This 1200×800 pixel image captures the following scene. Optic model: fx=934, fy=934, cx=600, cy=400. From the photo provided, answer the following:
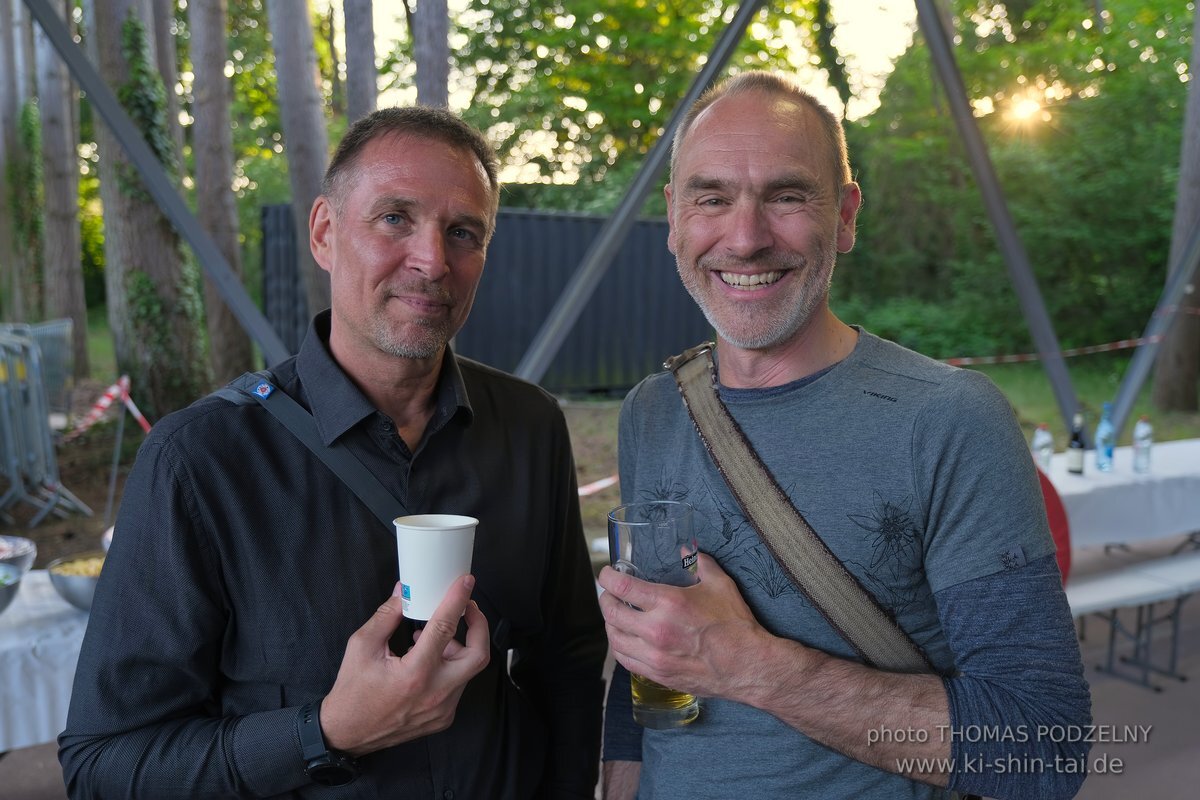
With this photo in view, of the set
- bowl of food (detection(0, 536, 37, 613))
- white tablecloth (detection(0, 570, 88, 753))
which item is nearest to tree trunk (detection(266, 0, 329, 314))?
bowl of food (detection(0, 536, 37, 613))

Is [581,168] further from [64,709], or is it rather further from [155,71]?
[64,709]

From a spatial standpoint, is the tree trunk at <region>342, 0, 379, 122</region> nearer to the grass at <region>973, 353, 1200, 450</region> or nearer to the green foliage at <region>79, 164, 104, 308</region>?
the grass at <region>973, 353, 1200, 450</region>

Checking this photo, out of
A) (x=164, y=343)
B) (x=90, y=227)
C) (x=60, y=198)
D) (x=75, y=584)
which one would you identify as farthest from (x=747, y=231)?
(x=90, y=227)

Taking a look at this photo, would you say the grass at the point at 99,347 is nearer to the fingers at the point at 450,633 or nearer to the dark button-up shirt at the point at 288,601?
the dark button-up shirt at the point at 288,601

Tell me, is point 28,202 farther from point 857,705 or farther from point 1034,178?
point 857,705

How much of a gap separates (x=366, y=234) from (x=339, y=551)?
57cm

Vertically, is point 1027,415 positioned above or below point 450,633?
below

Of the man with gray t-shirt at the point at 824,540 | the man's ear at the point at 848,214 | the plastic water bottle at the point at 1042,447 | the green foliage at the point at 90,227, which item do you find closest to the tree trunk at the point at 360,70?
the man with gray t-shirt at the point at 824,540

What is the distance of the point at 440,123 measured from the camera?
1731 millimetres

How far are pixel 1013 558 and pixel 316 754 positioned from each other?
1081mm

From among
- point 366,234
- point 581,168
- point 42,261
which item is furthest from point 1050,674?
point 42,261

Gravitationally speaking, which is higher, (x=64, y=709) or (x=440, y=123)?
(x=440, y=123)

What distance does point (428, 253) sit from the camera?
1.67 metres

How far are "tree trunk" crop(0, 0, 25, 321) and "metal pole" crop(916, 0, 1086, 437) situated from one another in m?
15.3
